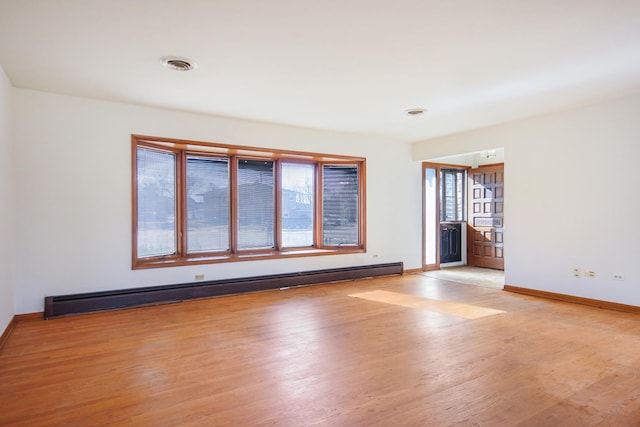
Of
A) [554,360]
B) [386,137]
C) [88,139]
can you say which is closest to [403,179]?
[386,137]

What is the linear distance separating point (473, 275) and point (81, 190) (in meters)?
6.45

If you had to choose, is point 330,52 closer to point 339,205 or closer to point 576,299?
point 339,205

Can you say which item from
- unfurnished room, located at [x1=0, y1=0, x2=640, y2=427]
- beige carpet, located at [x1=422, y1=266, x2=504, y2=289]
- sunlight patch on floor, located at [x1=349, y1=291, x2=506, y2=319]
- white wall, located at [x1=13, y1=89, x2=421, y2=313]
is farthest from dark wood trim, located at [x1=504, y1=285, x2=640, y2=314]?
white wall, located at [x1=13, y1=89, x2=421, y2=313]

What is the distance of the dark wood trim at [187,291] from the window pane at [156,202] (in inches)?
23.1

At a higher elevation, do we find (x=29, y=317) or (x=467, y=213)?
(x=467, y=213)

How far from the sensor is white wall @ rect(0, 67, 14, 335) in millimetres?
3523

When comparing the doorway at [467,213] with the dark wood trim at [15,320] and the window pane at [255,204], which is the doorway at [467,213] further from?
the dark wood trim at [15,320]

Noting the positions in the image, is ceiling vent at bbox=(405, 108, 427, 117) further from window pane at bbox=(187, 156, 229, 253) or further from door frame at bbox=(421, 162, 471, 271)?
window pane at bbox=(187, 156, 229, 253)

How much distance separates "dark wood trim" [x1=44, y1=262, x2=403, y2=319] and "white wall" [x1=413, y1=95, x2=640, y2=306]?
2405 mm

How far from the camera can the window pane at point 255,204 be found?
5852 mm

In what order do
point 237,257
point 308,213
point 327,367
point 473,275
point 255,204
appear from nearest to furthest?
1. point 327,367
2. point 237,257
3. point 255,204
4. point 308,213
5. point 473,275

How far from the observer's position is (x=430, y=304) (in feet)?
15.7

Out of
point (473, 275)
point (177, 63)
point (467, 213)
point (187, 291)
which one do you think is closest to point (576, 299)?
point (473, 275)

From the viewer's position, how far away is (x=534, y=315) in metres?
4.26
